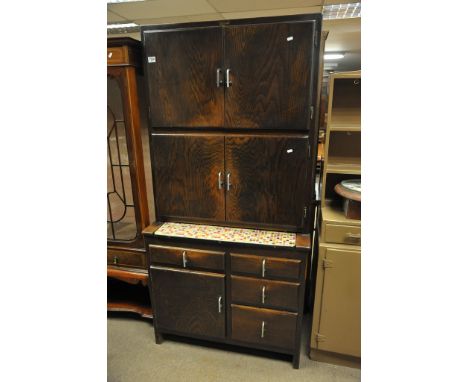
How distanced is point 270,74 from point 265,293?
1.21m

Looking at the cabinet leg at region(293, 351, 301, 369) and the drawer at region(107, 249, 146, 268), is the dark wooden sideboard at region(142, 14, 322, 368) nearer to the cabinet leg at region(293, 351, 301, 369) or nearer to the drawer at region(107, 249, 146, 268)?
the cabinet leg at region(293, 351, 301, 369)

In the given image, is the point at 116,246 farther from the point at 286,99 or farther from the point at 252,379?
the point at 286,99

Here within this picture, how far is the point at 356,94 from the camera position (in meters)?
1.67

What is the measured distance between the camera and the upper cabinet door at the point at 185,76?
58.6 inches

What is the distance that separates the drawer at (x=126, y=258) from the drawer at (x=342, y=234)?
4.05 feet

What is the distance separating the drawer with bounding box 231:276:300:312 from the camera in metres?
1.60

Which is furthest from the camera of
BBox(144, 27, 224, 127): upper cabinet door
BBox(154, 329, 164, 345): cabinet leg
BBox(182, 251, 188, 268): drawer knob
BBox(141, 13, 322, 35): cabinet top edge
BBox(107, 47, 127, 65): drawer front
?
BBox(154, 329, 164, 345): cabinet leg

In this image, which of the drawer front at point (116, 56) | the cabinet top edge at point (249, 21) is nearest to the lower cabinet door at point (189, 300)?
the drawer front at point (116, 56)

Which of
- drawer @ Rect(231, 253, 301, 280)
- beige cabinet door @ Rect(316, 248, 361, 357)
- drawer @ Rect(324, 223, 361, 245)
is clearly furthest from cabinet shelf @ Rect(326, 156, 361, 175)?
drawer @ Rect(231, 253, 301, 280)

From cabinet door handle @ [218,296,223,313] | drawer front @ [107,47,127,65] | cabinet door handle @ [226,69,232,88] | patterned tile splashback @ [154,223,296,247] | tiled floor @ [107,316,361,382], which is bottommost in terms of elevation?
tiled floor @ [107,316,361,382]

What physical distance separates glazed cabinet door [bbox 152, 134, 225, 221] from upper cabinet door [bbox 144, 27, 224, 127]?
0.34 ft

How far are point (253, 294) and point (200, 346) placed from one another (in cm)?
65

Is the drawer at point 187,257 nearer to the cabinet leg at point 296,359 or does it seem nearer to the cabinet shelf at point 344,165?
the cabinet leg at point 296,359

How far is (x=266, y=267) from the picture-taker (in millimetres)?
1593
